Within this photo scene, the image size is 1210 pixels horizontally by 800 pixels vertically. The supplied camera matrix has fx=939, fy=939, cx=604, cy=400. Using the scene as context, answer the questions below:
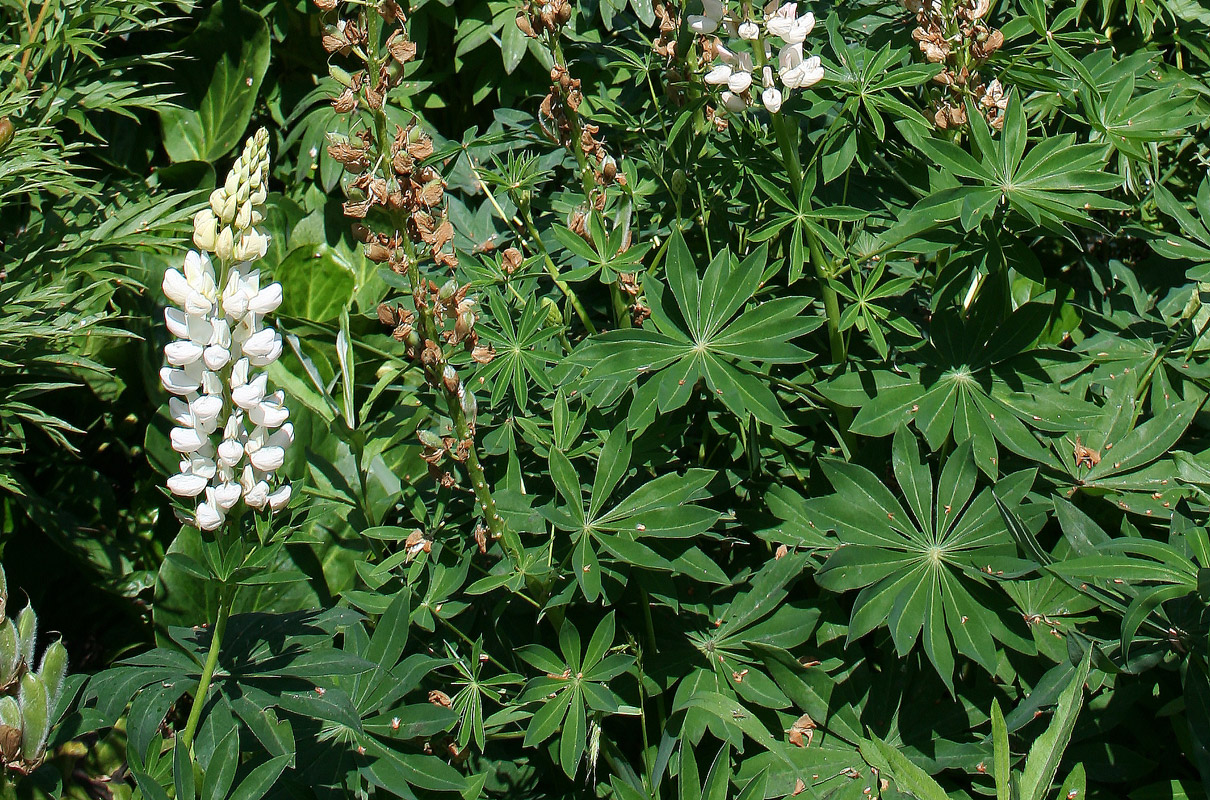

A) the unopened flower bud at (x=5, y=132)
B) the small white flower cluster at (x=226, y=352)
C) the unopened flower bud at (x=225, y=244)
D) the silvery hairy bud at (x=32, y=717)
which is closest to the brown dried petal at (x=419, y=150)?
the small white flower cluster at (x=226, y=352)

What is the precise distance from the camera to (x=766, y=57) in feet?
5.52

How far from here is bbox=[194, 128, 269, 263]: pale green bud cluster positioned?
135 cm

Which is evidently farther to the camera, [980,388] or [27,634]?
[980,388]

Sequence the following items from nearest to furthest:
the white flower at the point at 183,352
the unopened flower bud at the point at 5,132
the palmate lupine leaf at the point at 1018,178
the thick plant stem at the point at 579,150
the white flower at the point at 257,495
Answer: the white flower at the point at 183,352
the white flower at the point at 257,495
the palmate lupine leaf at the point at 1018,178
the thick plant stem at the point at 579,150
the unopened flower bud at the point at 5,132

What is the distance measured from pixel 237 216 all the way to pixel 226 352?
20cm

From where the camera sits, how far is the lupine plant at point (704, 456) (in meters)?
1.48

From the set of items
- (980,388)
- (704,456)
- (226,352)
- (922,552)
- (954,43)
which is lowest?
(704,456)

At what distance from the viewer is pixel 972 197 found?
1622 millimetres

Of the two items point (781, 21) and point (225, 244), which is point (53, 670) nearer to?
point (225, 244)

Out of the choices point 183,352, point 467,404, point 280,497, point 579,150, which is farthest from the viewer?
point 579,150

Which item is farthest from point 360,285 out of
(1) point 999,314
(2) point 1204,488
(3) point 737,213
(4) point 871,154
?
(2) point 1204,488

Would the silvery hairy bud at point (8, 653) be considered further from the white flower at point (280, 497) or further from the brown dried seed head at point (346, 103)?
the brown dried seed head at point (346, 103)

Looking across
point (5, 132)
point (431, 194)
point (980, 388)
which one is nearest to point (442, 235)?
point (431, 194)

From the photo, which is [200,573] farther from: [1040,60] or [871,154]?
[1040,60]
